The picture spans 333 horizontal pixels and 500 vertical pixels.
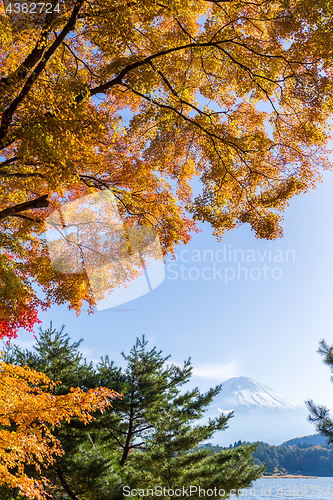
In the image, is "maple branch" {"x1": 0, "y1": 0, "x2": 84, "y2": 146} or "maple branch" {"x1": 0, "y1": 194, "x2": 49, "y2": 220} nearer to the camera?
"maple branch" {"x1": 0, "y1": 0, "x2": 84, "y2": 146}

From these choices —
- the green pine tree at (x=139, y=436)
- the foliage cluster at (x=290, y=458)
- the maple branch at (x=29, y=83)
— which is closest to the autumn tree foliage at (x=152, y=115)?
the maple branch at (x=29, y=83)

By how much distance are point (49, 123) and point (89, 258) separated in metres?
3.79

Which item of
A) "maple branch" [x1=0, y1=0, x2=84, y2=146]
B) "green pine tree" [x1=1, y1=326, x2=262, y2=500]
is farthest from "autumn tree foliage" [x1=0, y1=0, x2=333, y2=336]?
"green pine tree" [x1=1, y1=326, x2=262, y2=500]

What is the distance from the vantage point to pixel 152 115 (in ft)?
18.0

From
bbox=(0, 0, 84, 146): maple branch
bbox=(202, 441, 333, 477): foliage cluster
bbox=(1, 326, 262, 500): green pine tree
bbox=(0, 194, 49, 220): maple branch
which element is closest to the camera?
bbox=(0, 0, 84, 146): maple branch

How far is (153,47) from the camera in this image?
5.20m

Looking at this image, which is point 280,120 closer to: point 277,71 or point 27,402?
point 277,71

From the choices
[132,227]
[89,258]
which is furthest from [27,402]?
[132,227]

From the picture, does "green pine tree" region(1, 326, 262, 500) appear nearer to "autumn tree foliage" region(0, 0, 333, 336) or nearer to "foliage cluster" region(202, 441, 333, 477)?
"autumn tree foliage" region(0, 0, 333, 336)

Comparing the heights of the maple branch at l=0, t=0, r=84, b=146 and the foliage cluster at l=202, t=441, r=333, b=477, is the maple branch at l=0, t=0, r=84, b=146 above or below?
above

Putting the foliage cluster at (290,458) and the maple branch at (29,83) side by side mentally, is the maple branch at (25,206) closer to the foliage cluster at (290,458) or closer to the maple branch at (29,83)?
the maple branch at (29,83)

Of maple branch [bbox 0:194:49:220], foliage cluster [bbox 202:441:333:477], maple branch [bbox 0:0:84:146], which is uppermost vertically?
maple branch [bbox 0:0:84:146]

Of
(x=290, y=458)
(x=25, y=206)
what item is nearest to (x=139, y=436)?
(x=25, y=206)

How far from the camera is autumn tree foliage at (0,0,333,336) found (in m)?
3.75
